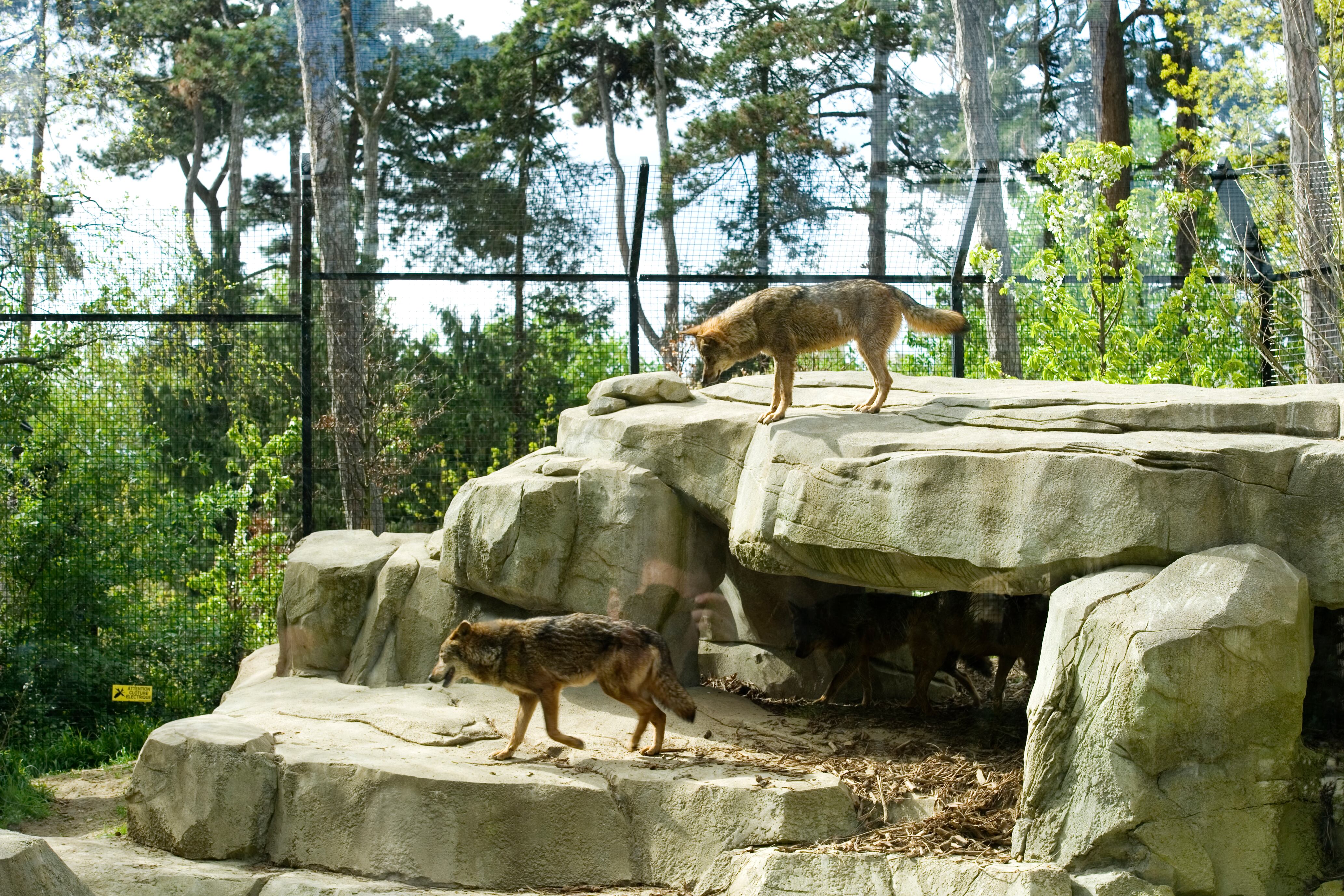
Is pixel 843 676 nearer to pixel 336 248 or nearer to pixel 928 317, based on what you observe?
pixel 928 317

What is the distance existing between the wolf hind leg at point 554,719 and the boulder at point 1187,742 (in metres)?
2.52

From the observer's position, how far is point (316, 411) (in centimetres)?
1727

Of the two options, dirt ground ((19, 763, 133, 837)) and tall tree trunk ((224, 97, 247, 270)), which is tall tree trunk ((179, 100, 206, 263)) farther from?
dirt ground ((19, 763, 133, 837))

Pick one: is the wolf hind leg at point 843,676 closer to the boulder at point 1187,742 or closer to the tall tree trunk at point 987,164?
the boulder at point 1187,742

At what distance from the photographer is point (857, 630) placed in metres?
8.78

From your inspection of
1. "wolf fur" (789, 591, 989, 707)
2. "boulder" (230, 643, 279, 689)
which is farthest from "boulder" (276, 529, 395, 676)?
"wolf fur" (789, 591, 989, 707)

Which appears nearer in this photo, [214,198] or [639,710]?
[639,710]

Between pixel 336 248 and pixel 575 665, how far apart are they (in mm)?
8078

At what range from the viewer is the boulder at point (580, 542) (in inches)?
318

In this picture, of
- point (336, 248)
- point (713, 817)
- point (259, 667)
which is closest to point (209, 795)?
point (713, 817)

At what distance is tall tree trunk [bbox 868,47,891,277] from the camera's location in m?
12.8

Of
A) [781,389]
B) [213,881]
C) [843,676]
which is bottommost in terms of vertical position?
[213,881]

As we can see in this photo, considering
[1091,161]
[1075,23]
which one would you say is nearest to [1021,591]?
[1091,161]

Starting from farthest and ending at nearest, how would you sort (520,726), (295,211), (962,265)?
1. (295,211)
2. (962,265)
3. (520,726)
